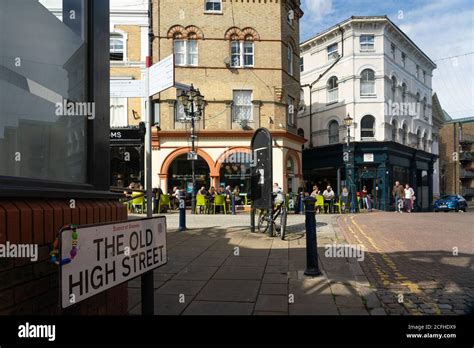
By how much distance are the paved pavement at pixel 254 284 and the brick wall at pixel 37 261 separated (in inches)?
53.3

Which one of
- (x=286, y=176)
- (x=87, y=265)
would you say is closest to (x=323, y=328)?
(x=87, y=265)

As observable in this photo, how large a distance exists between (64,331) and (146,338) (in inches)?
25.4

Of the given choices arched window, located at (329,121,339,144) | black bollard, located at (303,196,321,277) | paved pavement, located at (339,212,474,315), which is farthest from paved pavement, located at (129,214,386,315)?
arched window, located at (329,121,339,144)

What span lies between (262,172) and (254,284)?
4.38 metres

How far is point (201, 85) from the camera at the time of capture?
19.7 metres

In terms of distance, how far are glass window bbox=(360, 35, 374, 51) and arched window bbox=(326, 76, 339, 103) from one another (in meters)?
2.74

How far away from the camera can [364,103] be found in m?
24.2

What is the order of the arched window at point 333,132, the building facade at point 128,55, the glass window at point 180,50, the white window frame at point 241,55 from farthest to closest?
the arched window at point 333,132 → the white window frame at point 241,55 → the glass window at point 180,50 → the building facade at point 128,55

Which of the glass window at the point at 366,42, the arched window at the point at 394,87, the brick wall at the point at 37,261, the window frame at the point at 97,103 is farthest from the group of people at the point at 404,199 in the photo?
the brick wall at the point at 37,261

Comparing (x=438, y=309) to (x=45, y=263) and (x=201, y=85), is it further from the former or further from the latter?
(x=201, y=85)

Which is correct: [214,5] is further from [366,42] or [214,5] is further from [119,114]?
[366,42]

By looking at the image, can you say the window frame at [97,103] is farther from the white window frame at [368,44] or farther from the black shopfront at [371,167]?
the white window frame at [368,44]

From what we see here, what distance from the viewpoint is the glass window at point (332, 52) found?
2520cm

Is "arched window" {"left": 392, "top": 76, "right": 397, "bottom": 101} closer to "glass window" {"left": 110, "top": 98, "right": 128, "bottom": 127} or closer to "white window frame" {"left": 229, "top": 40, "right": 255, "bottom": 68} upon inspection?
"white window frame" {"left": 229, "top": 40, "right": 255, "bottom": 68}
